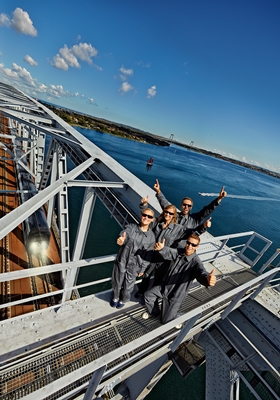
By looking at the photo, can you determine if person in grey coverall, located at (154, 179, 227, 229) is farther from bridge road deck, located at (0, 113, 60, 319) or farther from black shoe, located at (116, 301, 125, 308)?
bridge road deck, located at (0, 113, 60, 319)

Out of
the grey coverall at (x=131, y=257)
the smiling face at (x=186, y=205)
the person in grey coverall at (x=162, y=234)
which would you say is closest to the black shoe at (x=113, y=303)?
the grey coverall at (x=131, y=257)

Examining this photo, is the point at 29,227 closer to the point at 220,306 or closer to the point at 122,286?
the point at 122,286

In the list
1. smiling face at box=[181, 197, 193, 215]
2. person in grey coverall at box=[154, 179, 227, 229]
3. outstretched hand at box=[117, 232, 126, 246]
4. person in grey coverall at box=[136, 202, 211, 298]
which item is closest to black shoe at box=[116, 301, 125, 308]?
person in grey coverall at box=[136, 202, 211, 298]

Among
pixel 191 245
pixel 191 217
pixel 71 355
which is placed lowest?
pixel 71 355

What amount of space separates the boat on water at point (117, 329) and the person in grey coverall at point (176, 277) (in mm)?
295

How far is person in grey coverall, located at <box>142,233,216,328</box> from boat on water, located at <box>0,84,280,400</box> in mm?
295

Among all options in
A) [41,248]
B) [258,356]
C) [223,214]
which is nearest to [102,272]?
[41,248]

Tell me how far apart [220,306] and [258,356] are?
3.24 metres

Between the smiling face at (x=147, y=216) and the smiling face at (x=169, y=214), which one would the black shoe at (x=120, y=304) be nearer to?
the smiling face at (x=147, y=216)

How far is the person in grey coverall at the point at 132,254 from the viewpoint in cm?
347

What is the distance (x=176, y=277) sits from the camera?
3.54 metres

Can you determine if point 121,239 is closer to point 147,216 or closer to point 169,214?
point 147,216

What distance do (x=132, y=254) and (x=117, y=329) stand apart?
4.61 ft

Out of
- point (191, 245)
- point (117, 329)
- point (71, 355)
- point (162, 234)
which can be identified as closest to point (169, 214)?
point (162, 234)
